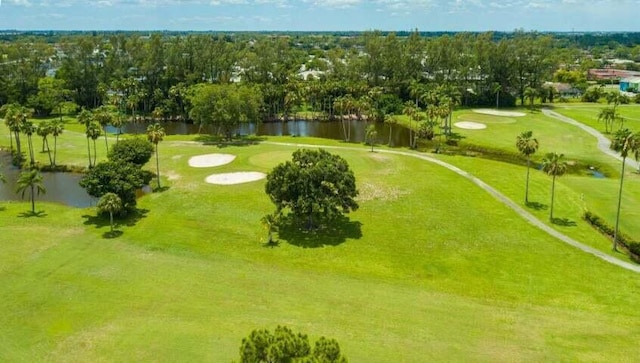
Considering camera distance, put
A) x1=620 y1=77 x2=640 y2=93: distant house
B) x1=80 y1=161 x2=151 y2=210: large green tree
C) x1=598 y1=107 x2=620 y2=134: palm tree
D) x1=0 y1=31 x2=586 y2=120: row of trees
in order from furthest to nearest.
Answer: x1=620 y1=77 x2=640 y2=93: distant house, x1=0 y1=31 x2=586 y2=120: row of trees, x1=598 y1=107 x2=620 y2=134: palm tree, x1=80 y1=161 x2=151 y2=210: large green tree

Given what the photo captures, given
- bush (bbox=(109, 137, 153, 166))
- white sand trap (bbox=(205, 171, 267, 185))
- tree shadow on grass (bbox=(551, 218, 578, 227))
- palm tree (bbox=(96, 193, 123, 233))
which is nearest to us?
palm tree (bbox=(96, 193, 123, 233))

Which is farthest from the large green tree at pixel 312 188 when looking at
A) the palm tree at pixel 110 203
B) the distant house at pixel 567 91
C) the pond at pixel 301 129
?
the distant house at pixel 567 91

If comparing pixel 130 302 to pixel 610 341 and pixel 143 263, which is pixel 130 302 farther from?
pixel 610 341

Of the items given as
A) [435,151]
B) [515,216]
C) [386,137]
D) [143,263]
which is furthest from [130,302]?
[386,137]

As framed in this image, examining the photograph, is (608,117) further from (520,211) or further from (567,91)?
(567,91)

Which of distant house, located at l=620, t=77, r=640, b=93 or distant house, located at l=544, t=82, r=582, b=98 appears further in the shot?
distant house, located at l=544, t=82, r=582, b=98

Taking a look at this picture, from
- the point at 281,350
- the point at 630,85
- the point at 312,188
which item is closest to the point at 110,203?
the point at 312,188

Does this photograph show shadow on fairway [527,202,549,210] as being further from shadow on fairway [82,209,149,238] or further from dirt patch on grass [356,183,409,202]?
shadow on fairway [82,209,149,238]

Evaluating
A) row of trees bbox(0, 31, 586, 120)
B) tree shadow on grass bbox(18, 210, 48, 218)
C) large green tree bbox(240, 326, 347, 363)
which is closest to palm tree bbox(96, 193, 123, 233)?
tree shadow on grass bbox(18, 210, 48, 218)

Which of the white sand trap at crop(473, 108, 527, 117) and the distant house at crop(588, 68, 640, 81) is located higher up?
the distant house at crop(588, 68, 640, 81)
